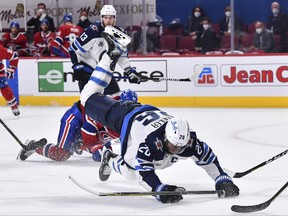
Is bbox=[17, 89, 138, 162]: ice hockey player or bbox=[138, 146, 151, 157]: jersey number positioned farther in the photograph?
bbox=[17, 89, 138, 162]: ice hockey player

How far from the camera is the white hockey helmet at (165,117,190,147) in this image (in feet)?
14.4

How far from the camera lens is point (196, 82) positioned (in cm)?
1064

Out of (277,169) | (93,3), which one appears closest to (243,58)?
(93,3)

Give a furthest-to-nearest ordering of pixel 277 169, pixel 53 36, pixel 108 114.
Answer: pixel 53 36 < pixel 277 169 < pixel 108 114

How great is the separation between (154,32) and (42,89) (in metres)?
1.69

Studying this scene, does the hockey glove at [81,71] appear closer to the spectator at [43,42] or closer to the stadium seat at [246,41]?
the stadium seat at [246,41]

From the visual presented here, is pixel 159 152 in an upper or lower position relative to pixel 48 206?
upper

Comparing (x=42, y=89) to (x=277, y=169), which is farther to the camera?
(x=42, y=89)

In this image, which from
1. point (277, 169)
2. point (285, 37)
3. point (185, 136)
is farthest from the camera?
point (285, 37)

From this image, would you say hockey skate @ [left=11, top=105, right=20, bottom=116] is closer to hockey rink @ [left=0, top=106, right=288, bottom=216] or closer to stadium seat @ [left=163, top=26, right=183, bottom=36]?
hockey rink @ [left=0, top=106, right=288, bottom=216]

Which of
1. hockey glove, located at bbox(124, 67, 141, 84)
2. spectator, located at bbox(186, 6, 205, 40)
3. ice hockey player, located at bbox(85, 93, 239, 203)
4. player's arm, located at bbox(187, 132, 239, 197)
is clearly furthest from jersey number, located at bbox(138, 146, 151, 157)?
spectator, located at bbox(186, 6, 205, 40)

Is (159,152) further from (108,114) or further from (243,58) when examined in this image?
(243,58)

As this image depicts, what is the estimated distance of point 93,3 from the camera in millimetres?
11578

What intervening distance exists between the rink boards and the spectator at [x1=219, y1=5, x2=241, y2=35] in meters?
0.35
